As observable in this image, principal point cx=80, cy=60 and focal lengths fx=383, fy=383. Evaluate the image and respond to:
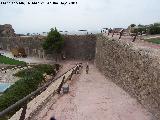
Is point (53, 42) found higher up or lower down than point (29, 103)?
lower down

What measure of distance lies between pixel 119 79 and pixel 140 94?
6.90 meters

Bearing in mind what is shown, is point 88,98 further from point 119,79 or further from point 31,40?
point 31,40

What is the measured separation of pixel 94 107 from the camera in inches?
712

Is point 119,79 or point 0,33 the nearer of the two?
point 119,79

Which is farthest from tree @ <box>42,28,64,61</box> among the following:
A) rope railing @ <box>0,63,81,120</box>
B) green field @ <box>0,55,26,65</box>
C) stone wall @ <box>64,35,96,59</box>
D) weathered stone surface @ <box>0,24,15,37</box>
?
rope railing @ <box>0,63,81,120</box>

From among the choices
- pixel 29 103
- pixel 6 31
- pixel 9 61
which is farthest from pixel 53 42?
pixel 29 103

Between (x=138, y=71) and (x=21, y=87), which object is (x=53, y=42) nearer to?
(x=21, y=87)

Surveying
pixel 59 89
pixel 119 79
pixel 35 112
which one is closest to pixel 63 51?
pixel 119 79

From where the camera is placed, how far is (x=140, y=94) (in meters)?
19.8

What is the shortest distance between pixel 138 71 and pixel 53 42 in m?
32.2

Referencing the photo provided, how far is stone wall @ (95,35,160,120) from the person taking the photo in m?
17.3

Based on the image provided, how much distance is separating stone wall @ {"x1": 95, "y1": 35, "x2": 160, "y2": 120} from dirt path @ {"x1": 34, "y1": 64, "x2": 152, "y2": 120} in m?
0.47

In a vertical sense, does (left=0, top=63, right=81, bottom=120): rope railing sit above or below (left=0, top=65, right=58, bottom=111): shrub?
above

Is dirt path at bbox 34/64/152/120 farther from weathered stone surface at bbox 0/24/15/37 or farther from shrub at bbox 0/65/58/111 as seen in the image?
weathered stone surface at bbox 0/24/15/37
